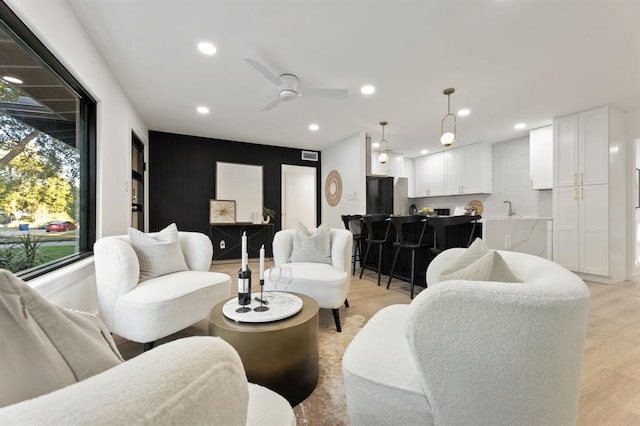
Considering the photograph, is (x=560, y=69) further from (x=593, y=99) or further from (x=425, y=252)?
(x=425, y=252)

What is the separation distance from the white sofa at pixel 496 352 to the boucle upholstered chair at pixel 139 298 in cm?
157

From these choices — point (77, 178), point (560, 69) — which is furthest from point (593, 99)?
point (77, 178)

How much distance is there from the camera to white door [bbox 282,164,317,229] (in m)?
6.92

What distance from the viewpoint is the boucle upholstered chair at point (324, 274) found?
230cm

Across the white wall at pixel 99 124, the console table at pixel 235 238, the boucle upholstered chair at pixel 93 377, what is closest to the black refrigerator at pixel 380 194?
the console table at pixel 235 238

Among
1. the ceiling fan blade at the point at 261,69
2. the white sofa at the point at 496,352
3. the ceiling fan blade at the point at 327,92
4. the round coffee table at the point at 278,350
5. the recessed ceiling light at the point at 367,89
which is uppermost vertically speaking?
the recessed ceiling light at the point at 367,89

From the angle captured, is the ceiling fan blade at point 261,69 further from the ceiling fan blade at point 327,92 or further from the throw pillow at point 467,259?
the throw pillow at point 467,259

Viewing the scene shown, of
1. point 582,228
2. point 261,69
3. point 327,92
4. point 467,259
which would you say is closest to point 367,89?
point 327,92

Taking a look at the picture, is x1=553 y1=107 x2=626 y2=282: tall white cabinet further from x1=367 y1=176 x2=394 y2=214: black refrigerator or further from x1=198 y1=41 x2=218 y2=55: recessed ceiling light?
x1=198 y1=41 x2=218 y2=55: recessed ceiling light

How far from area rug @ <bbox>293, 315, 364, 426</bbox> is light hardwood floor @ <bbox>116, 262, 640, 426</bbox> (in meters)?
0.37

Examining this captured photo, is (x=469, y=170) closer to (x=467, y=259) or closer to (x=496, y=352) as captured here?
(x=467, y=259)

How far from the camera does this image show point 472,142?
559 centimetres

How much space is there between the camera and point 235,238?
5633 mm

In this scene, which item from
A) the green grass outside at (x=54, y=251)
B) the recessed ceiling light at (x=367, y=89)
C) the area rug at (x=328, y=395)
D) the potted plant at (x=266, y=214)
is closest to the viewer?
the area rug at (x=328, y=395)
